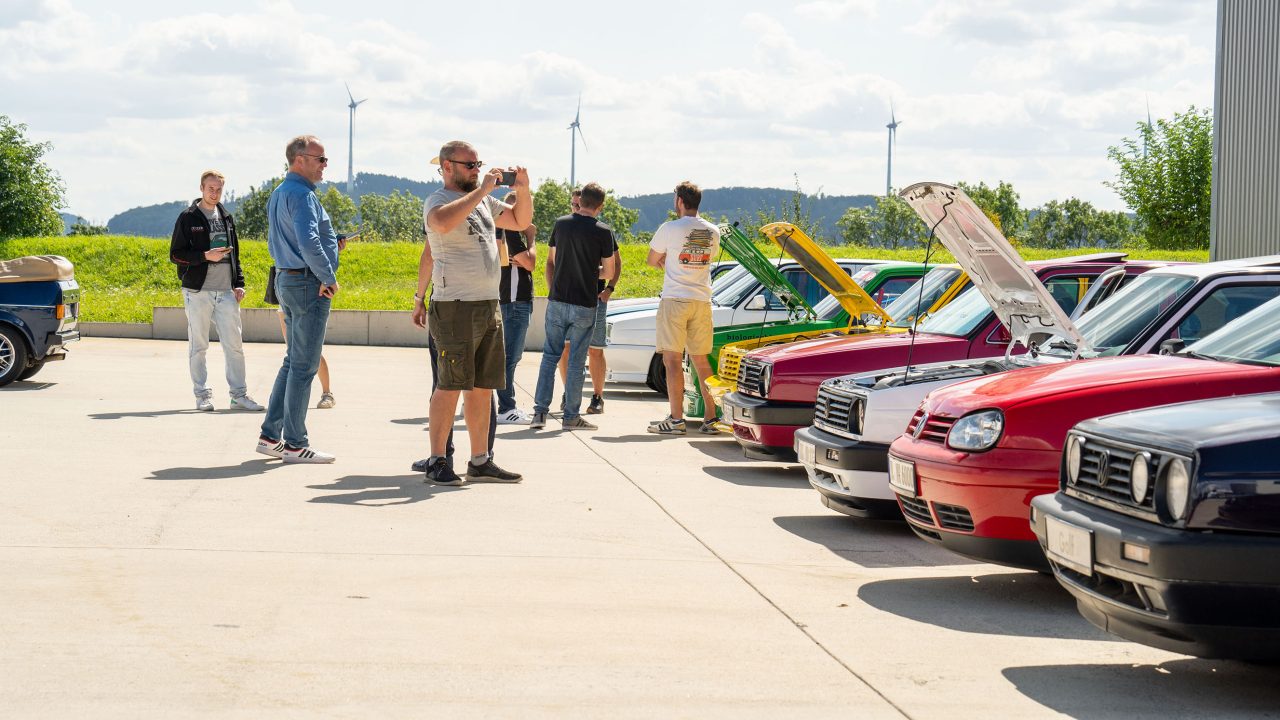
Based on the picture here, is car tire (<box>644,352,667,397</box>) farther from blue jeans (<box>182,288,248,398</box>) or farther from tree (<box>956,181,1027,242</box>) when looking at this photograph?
tree (<box>956,181,1027,242</box>)

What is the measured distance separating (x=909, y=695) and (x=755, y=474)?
548 cm

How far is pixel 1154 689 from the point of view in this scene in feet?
15.3

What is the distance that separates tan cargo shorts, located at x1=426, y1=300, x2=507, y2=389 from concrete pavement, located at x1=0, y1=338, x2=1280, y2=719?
689 millimetres

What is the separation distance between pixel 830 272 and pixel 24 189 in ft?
156

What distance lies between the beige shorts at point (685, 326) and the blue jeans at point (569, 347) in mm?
663

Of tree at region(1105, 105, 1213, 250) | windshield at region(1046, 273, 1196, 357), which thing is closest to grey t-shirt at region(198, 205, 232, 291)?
windshield at region(1046, 273, 1196, 357)

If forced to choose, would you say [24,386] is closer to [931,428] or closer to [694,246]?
[694,246]

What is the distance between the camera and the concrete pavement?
14.4 ft

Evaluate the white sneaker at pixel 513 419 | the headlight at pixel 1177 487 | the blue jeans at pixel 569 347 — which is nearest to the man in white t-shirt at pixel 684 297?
the blue jeans at pixel 569 347

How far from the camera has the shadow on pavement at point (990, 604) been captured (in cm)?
552

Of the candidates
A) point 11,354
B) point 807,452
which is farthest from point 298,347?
point 11,354

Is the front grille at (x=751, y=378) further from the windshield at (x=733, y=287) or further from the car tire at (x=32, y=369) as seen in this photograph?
the car tire at (x=32, y=369)

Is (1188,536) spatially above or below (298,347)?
below

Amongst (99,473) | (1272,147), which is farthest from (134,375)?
(1272,147)
